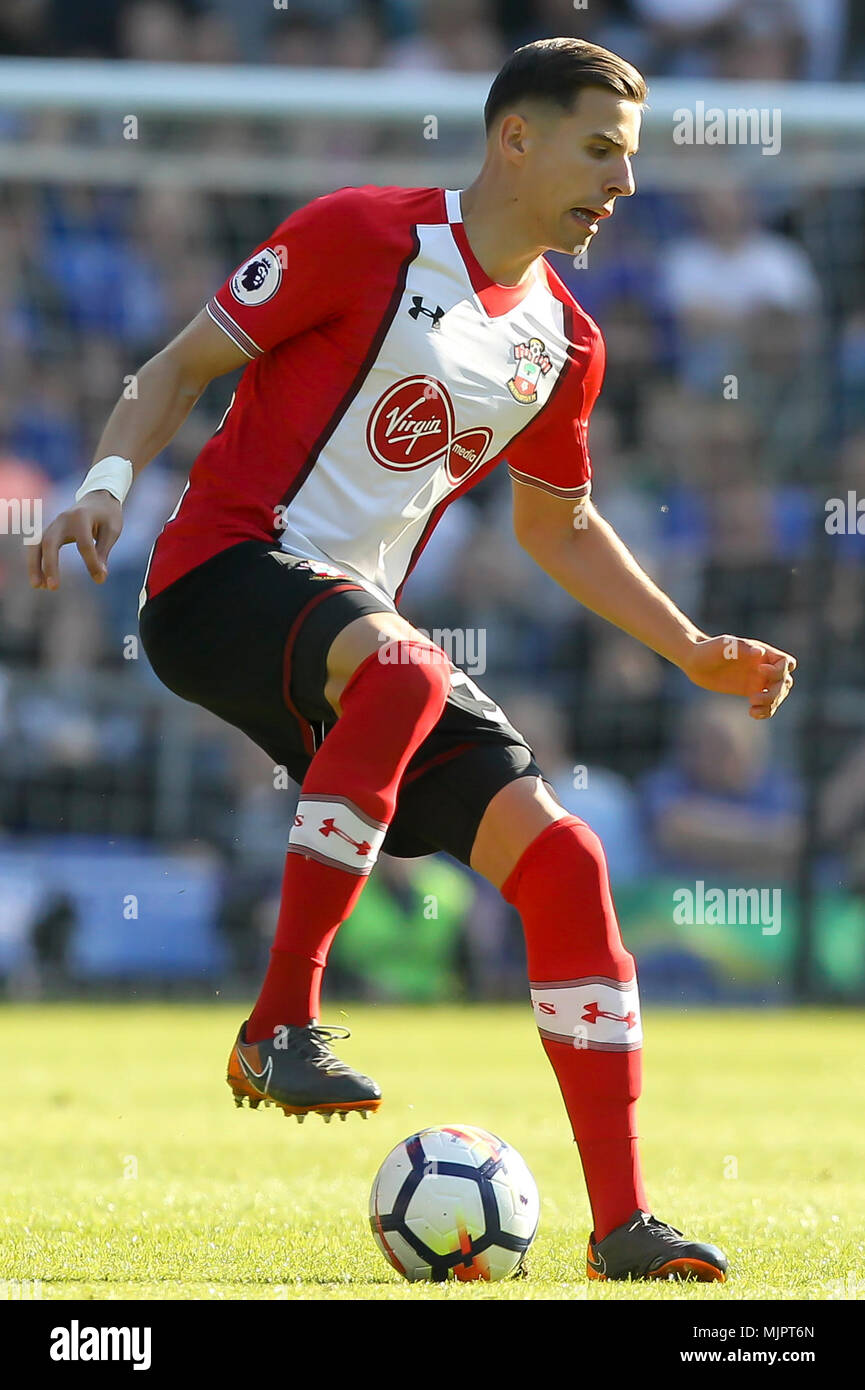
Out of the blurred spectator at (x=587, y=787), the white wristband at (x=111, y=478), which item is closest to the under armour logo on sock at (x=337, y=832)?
the white wristband at (x=111, y=478)

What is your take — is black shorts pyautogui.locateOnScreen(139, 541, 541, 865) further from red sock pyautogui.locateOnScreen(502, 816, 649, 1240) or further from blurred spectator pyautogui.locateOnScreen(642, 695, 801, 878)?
blurred spectator pyautogui.locateOnScreen(642, 695, 801, 878)

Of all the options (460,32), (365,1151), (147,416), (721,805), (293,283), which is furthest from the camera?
(460,32)

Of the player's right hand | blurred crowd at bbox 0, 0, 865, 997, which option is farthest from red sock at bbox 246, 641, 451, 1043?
blurred crowd at bbox 0, 0, 865, 997

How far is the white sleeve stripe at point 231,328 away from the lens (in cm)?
381

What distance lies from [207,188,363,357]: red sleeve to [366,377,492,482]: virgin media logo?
0.69ft

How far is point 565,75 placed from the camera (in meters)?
3.94

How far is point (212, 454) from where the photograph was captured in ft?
13.1

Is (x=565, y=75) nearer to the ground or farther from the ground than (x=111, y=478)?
farther from the ground

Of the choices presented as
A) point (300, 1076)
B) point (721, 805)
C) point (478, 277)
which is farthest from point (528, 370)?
point (721, 805)

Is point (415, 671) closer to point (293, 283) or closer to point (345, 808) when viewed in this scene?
point (345, 808)

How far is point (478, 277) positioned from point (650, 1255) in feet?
6.50

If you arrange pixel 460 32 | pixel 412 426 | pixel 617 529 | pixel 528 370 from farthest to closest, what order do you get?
pixel 460 32 → pixel 617 529 → pixel 528 370 → pixel 412 426

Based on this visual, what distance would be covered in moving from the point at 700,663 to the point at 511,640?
6982mm

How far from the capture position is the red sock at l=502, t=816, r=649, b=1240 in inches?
147
